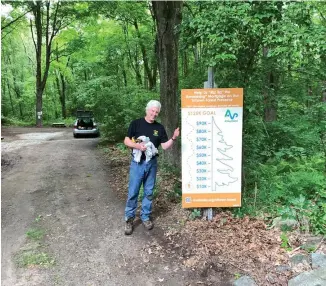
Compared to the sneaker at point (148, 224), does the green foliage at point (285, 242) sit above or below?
above

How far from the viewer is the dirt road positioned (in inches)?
147

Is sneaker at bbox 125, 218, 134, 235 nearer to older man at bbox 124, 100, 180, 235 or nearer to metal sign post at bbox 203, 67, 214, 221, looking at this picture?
older man at bbox 124, 100, 180, 235

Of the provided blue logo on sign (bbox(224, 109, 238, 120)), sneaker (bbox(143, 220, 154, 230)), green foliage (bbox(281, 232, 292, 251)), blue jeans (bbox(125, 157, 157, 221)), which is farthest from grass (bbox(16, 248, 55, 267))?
blue logo on sign (bbox(224, 109, 238, 120))

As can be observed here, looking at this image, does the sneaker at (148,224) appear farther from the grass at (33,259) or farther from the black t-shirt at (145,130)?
the grass at (33,259)

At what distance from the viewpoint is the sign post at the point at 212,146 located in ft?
14.5

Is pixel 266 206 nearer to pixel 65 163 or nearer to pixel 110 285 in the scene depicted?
pixel 110 285

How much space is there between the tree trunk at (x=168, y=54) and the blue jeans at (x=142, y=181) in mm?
2571

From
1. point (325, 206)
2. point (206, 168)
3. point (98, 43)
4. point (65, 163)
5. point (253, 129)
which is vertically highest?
point (98, 43)

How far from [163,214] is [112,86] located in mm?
7368

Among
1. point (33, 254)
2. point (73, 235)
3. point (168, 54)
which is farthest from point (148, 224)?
point (168, 54)

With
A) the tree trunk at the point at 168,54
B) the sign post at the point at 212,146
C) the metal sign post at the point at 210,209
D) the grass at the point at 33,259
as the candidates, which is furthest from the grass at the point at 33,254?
the tree trunk at the point at 168,54

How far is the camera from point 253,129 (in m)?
5.07

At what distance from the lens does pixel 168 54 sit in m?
6.95

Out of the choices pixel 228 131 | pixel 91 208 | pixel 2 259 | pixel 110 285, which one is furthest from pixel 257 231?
pixel 2 259
